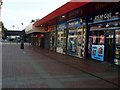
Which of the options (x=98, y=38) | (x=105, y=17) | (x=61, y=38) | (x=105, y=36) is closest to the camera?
(x=105, y=17)

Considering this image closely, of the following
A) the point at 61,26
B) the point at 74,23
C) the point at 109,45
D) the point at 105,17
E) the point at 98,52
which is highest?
the point at 105,17

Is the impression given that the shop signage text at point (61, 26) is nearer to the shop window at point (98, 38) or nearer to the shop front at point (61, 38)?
the shop front at point (61, 38)

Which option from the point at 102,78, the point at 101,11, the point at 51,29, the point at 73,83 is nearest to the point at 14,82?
the point at 73,83

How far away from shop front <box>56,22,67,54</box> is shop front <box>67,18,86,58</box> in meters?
1.75

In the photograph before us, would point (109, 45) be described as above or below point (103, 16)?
below

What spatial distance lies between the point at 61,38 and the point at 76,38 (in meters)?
6.55

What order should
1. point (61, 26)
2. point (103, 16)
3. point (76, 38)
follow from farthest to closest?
point (61, 26)
point (76, 38)
point (103, 16)

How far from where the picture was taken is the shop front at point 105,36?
17672 millimetres

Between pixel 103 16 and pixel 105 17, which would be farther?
pixel 103 16

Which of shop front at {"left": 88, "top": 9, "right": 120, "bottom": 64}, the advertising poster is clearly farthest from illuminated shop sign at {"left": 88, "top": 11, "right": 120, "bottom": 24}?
the advertising poster

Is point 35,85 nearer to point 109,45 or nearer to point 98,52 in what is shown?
point 109,45

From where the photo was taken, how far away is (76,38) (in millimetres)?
26125

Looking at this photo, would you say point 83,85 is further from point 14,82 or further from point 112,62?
point 112,62

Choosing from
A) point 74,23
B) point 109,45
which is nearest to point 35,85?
point 109,45
